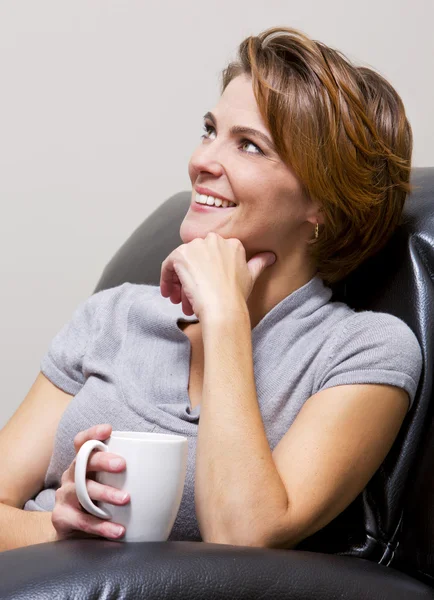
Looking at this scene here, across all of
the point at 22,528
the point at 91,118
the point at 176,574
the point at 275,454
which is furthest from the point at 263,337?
the point at 91,118

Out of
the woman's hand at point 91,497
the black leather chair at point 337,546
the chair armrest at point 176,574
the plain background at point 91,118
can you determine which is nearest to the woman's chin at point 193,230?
the black leather chair at point 337,546

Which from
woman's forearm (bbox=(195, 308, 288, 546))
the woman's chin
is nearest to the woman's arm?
woman's forearm (bbox=(195, 308, 288, 546))

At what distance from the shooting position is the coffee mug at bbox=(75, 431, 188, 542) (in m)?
0.99

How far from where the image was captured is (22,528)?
4.23 feet

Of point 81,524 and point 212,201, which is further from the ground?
point 212,201

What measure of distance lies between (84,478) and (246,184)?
59 centimetres

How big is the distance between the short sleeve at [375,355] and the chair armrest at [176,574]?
28cm

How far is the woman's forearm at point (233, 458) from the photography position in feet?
3.72

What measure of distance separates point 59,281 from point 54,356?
1.02m

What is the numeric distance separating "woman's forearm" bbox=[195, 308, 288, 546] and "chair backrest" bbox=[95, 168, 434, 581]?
20 cm

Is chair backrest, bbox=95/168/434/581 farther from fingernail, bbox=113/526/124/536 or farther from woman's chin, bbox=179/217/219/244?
fingernail, bbox=113/526/124/536

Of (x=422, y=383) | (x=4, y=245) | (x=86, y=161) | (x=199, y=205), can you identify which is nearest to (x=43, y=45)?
(x=86, y=161)

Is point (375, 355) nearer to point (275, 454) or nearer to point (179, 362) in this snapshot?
point (275, 454)

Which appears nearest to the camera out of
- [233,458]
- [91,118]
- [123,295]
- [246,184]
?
[233,458]
